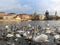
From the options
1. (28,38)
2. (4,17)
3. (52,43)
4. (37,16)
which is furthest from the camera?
(37,16)

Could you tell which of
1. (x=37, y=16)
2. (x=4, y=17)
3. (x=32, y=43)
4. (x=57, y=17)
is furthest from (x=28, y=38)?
(x=57, y=17)

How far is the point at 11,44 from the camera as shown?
21562 millimetres

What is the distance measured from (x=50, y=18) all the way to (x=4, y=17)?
3883 centimetres

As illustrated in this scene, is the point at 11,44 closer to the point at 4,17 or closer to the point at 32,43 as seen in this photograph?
the point at 32,43

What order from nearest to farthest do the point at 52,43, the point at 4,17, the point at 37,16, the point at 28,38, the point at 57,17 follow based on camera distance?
the point at 52,43 < the point at 28,38 < the point at 4,17 < the point at 37,16 < the point at 57,17

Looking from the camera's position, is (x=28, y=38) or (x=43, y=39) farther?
(x=28, y=38)

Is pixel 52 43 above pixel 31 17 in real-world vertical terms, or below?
above

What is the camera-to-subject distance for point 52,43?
22.9 metres

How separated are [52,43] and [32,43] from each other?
7.47 feet

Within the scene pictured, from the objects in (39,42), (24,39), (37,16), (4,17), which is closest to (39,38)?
(39,42)

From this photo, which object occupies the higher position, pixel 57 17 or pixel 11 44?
pixel 11 44

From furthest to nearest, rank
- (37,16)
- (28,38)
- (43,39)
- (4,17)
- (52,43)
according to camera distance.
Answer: (37,16)
(4,17)
(28,38)
(52,43)
(43,39)

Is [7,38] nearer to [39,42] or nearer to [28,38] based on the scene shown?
[28,38]

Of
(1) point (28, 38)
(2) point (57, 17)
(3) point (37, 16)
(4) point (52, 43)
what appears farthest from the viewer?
(2) point (57, 17)
